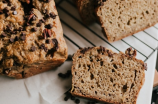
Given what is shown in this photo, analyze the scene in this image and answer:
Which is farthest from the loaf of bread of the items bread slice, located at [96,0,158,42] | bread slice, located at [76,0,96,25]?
bread slice, located at [96,0,158,42]

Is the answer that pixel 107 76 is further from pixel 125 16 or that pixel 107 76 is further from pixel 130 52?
pixel 125 16

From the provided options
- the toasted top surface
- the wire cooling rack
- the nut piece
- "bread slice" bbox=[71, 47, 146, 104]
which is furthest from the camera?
the wire cooling rack

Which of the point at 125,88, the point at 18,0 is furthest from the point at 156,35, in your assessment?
the point at 18,0

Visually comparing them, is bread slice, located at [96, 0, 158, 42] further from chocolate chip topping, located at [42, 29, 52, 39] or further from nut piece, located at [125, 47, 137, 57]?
chocolate chip topping, located at [42, 29, 52, 39]

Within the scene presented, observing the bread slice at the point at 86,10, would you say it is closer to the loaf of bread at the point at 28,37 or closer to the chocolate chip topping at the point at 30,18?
the loaf of bread at the point at 28,37

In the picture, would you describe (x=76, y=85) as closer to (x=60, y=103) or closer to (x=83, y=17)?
(x=60, y=103)

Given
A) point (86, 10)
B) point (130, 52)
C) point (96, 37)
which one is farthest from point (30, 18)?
point (130, 52)
